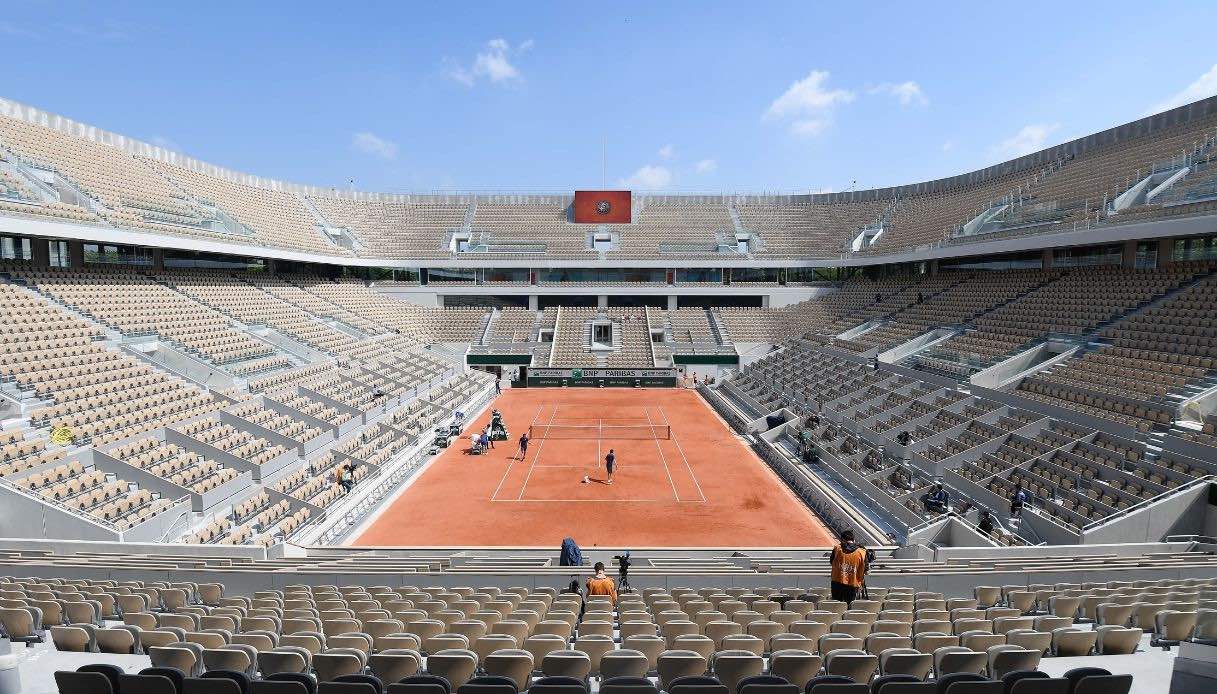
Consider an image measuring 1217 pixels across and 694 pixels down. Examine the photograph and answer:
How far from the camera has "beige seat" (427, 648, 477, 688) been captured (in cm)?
549

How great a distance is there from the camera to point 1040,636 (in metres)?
6.60

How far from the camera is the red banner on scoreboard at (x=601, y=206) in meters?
63.1

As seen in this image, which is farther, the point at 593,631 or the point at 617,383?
the point at 617,383

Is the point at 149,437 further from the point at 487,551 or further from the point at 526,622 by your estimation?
the point at 526,622

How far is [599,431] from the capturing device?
106 ft

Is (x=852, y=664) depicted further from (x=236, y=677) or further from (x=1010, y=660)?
(x=236, y=677)

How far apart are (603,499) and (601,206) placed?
46220 millimetres

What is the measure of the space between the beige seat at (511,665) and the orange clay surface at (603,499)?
11656 mm

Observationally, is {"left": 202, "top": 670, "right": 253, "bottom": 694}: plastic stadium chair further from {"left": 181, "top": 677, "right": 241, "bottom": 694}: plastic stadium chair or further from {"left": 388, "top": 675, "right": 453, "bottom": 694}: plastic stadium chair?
{"left": 388, "top": 675, "right": 453, "bottom": 694}: plastic stadium chair

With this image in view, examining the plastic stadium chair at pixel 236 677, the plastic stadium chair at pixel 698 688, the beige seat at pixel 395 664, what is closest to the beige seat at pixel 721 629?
the plastic stadium chair at pixel 698 688

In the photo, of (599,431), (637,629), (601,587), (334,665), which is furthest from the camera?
(599,431)

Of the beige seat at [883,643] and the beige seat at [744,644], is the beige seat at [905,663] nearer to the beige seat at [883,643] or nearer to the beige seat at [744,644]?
the beige seat at [883,643]

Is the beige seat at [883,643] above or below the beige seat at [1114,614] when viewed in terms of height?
above

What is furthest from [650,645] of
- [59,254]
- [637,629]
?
[59,254]
